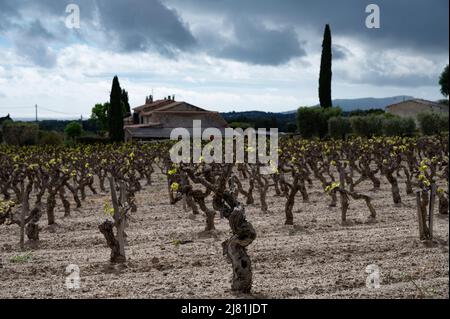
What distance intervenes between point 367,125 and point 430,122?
229 inches

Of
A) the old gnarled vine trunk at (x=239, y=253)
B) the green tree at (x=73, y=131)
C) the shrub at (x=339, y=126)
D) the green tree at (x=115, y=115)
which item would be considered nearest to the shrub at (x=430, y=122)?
the shrub at (x=339, y=126)

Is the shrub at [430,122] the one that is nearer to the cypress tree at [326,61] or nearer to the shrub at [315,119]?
the shrub at [315,119]

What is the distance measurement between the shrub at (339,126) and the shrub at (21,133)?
24.3 metres

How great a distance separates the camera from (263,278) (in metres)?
8.11

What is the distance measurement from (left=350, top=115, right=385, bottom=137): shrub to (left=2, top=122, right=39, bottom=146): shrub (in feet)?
84.1

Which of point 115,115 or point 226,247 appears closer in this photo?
point 226,247

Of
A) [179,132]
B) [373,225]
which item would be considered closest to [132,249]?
[373,225]

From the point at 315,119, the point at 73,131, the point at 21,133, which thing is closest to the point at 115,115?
the point at 21,133

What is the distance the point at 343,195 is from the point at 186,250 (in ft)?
13.8

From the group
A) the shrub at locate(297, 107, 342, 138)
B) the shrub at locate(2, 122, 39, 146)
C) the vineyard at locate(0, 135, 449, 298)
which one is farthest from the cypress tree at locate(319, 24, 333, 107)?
the vineyard at locate(0, 135, 449, 298)

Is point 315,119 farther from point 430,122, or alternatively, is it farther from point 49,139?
point 49,139

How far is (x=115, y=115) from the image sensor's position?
153ft

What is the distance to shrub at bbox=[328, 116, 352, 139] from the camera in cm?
4544

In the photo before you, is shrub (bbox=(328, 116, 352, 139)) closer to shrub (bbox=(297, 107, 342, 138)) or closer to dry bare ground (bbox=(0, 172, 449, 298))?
shrub (bbox=(297, 107, 342, 138))
